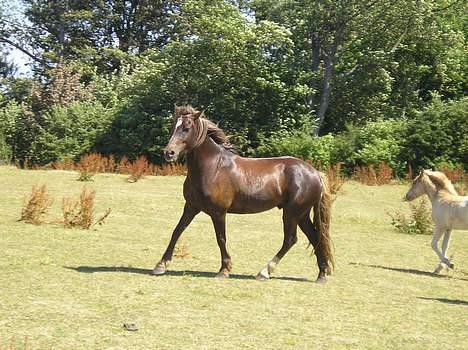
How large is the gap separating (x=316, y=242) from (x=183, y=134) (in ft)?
7.88

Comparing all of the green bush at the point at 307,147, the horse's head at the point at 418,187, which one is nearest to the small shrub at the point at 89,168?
the green bush at the point at 307,147

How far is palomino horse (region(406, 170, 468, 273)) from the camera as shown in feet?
35.5

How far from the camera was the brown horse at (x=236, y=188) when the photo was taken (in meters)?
8.58

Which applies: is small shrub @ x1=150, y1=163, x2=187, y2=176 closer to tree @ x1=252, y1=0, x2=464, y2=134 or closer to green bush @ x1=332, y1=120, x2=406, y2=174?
green bush @ x1=332, y1=120, x2=406, y2=174

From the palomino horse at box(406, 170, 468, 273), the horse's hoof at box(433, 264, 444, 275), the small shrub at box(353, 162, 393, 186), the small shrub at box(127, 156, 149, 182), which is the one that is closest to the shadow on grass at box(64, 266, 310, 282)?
the horse's hoof at box(433, 264, 444, 275)

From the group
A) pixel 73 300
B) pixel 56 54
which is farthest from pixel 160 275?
pixel 56 54

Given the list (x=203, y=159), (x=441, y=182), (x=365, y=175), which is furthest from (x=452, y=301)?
(x=365, y=175)

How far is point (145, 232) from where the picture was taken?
12641mm

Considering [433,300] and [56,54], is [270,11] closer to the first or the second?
[56,54]

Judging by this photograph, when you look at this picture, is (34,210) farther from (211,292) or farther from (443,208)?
(443,208)

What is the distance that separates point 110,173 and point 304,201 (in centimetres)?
1710

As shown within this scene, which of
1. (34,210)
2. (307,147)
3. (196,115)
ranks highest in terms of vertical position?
(196,115)

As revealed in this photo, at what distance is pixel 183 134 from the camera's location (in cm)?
842

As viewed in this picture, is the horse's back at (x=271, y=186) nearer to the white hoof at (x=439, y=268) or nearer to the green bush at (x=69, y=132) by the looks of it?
the white hoof at (x=439, y=268)
